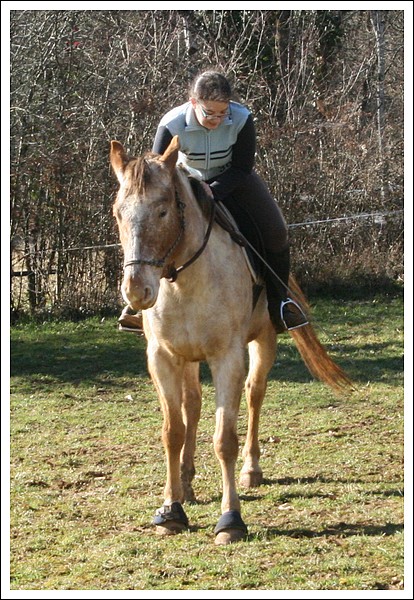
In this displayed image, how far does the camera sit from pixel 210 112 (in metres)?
5.41

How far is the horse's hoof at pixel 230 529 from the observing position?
514 centimetres

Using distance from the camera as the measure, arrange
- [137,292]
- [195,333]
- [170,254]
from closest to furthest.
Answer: [137,292]
[170,254]
[195,333]

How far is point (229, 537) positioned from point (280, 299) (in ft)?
5.86

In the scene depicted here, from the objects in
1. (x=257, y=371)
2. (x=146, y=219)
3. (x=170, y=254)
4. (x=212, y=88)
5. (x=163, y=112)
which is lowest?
(x=257, y=371)

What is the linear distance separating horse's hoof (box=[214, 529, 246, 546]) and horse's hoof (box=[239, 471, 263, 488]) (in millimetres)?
1122

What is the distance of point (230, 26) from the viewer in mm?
15805

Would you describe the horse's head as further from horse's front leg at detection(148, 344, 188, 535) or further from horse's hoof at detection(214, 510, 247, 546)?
horse's hoof at detection(214, 510, 247, 546)

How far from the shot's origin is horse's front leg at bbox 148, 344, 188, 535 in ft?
17.8

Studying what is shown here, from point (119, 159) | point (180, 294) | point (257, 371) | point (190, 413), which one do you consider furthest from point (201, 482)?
point (119, 159)

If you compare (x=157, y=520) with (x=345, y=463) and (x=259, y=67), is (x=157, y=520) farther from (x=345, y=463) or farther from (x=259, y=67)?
(x=259, y=67)


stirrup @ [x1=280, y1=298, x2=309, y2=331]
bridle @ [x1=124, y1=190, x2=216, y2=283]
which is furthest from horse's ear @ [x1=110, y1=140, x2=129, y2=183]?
stirrup @ [x1=280, y1=298, x2=309, y2=331]

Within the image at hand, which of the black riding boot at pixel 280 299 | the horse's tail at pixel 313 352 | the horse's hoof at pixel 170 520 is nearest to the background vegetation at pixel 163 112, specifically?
the horse's tail at pixel 313 352

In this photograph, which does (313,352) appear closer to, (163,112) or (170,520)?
(170,520)

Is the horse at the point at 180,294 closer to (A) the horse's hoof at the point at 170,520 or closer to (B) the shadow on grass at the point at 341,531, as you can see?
(A) the horse's hoof at the point at 170,520
